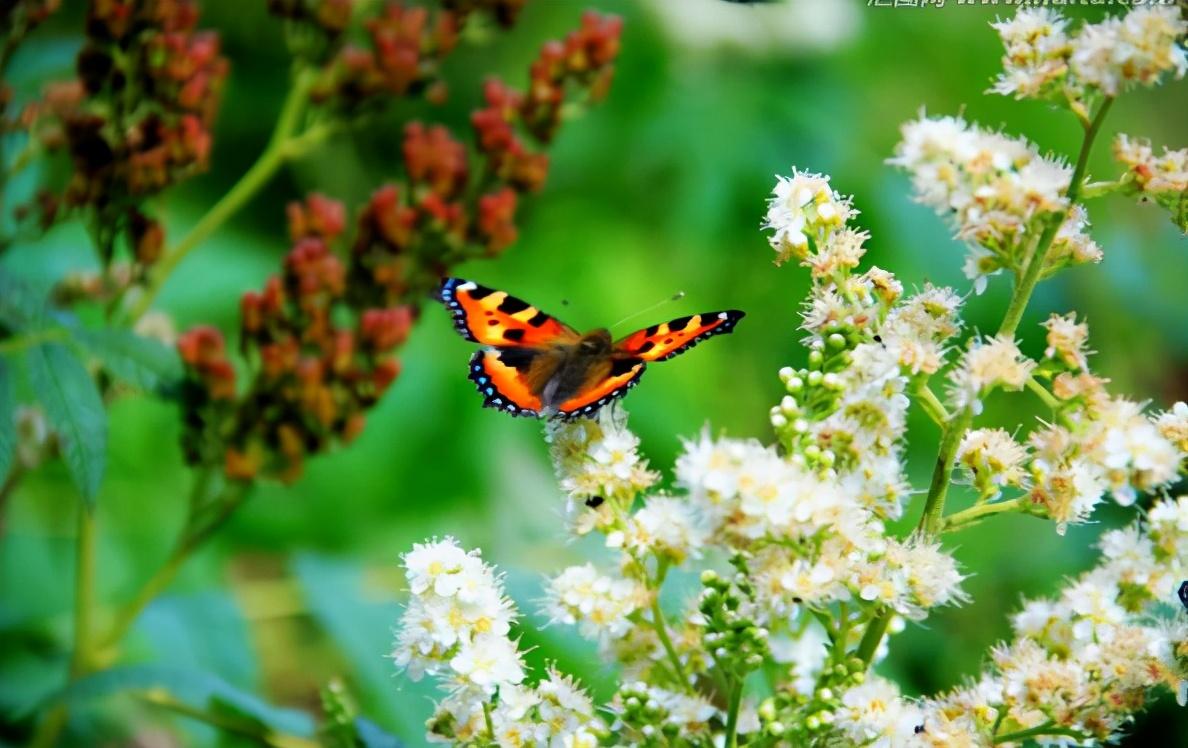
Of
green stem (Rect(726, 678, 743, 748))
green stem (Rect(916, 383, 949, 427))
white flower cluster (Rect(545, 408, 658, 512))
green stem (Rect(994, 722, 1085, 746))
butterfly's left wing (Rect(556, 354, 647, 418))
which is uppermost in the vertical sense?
butterfly's left wing (Rect(556, 354, 647, 418))

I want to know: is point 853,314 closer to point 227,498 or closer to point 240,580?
point 227,498

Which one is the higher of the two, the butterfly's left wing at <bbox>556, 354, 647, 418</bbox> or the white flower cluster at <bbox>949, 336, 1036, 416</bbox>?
the butterfly's left wing at <bbox>556, 354, 647, 418</bbox>

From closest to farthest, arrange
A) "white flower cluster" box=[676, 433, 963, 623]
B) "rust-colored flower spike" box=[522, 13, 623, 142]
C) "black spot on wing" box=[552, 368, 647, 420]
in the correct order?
"white flower cluster" box=[676, 433, 963, 623]
"black spot on wing" box=[552, 368, 647, 420]
"rust-colored flower spike" box=[522, 13, 623, 142]

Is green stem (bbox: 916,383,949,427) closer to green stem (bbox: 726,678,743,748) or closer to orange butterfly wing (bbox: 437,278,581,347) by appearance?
green stem (bbox: 726,678,743,748)

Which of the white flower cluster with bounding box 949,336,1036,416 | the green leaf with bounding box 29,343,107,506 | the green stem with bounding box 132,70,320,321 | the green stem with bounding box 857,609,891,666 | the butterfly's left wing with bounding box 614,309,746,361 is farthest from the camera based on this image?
the green stem with bounding box 132,70,320,321

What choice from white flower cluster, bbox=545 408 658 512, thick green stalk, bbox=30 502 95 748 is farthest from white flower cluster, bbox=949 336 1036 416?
thick green stalk, bbox=30 502 95 748

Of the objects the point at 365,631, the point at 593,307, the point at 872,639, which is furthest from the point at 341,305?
the point at 593,307

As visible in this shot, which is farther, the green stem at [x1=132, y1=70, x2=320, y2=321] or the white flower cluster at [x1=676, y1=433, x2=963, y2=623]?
the green stem at [x1=132, y1=70, x2=320, y2=321]
